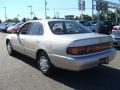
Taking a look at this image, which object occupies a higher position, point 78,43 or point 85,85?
point 78,43

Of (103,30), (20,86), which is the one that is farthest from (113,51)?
(103,30)

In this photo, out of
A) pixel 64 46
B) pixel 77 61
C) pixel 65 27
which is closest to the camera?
pixel 77 61

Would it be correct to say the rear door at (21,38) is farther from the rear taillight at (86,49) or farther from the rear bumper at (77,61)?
the rear taillight at (86,49)

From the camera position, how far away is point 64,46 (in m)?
5.97

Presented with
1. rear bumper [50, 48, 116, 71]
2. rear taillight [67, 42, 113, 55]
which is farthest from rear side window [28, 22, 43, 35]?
rear taillight [67, 42, 113, 55]

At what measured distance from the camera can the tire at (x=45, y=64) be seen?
264 inches

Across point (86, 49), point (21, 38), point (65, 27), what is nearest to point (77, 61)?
point (86, 49)

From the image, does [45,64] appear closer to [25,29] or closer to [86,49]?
[86,49]

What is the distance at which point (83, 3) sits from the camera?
183 feet

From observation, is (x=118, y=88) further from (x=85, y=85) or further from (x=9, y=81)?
(x=9, y=81)

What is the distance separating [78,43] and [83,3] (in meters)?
51.0

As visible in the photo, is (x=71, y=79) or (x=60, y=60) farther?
(x=71, y=79)

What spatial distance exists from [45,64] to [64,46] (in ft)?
3.87

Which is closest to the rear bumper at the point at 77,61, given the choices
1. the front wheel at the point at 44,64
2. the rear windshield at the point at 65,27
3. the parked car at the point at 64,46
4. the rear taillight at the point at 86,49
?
the parked car at the point at 64,46
